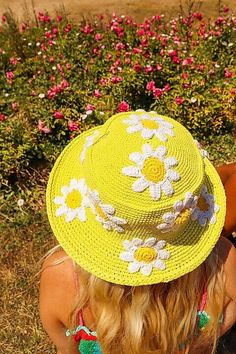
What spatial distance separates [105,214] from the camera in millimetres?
1336

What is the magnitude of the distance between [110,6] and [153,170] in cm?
540

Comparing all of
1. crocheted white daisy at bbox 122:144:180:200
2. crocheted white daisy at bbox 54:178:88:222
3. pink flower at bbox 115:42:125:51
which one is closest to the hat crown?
crocheted white daisy at bbox 122:144:180:200

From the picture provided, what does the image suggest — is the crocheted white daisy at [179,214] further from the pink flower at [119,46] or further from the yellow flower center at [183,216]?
the pink flower at [119,46]

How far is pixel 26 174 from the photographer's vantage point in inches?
144

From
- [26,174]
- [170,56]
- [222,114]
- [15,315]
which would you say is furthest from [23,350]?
[170,56]

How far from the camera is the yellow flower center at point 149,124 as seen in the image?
1348 mm

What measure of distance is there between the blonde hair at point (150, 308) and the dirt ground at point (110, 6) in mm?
4788

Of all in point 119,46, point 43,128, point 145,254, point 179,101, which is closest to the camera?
point 145,254

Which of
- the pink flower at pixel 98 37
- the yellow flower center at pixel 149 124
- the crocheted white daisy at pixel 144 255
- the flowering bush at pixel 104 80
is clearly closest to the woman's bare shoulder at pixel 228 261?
the crocheted white daisy at pixel 144 255

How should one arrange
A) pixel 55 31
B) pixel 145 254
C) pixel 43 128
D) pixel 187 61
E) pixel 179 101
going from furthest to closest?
pixel 55 31, pixel 187 61, pixel 179 101, pixel 43 128, pixel 145 254

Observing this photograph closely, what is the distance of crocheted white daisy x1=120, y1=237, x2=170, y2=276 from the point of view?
1.41m

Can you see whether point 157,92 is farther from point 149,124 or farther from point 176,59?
point 149,124

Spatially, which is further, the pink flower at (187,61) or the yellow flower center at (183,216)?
the pink flower at (187,61)

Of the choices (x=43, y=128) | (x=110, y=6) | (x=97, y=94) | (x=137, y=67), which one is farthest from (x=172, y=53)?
(x=110, y=6)
